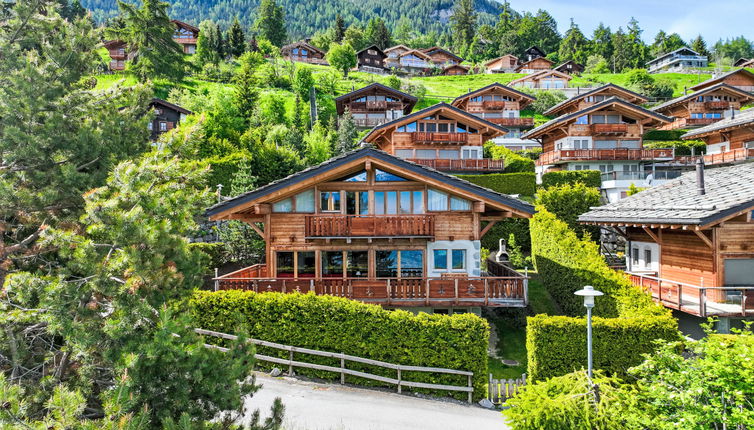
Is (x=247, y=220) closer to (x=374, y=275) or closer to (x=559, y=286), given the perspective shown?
(x=374, y=275)

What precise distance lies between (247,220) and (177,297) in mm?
14457

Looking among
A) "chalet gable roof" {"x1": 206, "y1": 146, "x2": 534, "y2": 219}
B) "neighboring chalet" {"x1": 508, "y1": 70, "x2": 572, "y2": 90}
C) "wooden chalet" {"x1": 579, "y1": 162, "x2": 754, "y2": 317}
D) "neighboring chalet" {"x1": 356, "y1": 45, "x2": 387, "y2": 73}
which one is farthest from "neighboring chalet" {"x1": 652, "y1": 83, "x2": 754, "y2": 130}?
"neighboring chalet" {"x1": 356, "y1": 45, "x2": 387, "y2": 73}

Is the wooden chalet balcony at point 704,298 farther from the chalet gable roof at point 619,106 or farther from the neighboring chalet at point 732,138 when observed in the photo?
the chalet gable roof at point 619,106

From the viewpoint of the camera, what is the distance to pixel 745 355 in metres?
8.72

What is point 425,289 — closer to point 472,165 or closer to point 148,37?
point 472,165

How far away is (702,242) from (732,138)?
29990 mm

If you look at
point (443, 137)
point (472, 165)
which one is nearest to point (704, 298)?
point (472, 165)

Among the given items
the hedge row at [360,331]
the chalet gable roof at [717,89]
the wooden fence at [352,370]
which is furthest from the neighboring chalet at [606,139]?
the wooden fence at [352,370]

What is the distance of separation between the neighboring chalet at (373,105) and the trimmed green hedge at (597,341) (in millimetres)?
50598

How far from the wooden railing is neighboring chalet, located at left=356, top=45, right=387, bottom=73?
305 feet

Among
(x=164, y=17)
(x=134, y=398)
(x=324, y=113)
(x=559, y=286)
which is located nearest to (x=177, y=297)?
(x=134, y=398)

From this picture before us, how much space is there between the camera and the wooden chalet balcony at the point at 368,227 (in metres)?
19.4

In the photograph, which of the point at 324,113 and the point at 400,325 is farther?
the point at 324,113

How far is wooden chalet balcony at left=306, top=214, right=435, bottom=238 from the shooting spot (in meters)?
19.4
